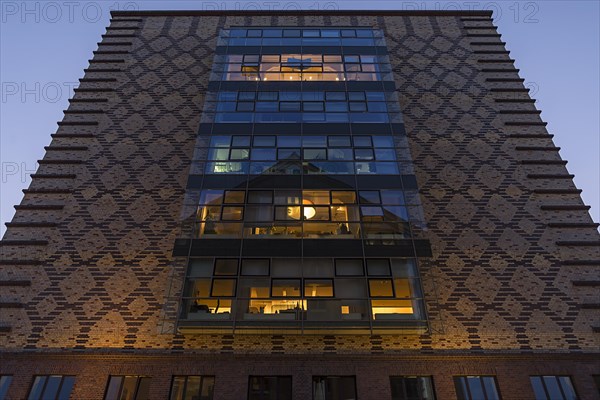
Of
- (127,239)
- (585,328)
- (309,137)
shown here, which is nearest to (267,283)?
(127,239)

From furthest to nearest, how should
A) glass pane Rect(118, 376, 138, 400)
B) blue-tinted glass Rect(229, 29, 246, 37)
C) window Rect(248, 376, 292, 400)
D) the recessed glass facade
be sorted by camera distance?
1. blue-tinted glass Rect(229, 29, 246, 37)
2. the recessed glass facade
3. window Rect(248, 376, 292, 400)
4. glass pane Rect(118, 376, 138, 400)

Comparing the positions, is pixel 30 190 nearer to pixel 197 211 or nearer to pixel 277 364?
pixel 197 211

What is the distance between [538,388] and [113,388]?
14.9m

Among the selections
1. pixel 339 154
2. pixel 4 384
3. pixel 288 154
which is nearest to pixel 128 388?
pixel 4 384

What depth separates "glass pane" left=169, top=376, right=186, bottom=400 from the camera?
15188 mm

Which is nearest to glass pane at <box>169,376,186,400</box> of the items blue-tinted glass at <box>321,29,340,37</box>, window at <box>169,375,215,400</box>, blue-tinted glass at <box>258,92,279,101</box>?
window at <box>169,375,215,400</box>

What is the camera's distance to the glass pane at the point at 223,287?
17.0 m

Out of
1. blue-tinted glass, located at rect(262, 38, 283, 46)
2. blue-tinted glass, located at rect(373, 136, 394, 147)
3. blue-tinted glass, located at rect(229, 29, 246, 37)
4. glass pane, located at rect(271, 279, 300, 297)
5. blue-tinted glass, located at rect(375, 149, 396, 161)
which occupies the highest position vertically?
blue-tinted glass, located at rect(229, 29, 246, 37)

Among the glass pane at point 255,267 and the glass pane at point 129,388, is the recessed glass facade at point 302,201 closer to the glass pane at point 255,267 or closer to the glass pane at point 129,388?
the glass pane at point 255,267

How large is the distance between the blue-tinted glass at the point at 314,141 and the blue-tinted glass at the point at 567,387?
13588 millimetres

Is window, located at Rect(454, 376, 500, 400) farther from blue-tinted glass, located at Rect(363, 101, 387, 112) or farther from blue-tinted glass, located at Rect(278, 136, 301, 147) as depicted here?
blue-tinted glass, located at Rect(363, 101, 387, 112)

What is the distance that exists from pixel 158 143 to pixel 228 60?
689 cm

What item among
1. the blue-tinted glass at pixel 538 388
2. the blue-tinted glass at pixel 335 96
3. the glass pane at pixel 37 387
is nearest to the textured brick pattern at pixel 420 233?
the blue-tinted glass at pixel 538 388

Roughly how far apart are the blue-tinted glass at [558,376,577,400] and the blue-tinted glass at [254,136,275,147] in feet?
50.1
